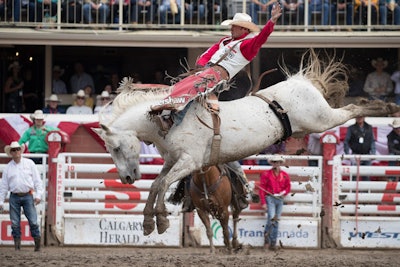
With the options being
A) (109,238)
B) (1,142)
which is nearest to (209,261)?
(109,238)

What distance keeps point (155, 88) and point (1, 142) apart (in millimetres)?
6315

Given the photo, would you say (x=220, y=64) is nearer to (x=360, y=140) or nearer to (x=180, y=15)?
(x=360, y=140)

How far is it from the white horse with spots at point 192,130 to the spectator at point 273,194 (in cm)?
390

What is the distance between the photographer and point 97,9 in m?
16.8

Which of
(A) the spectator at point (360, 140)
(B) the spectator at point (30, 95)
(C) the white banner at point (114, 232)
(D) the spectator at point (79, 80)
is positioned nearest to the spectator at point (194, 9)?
(D) the spectator at point (79, 80)

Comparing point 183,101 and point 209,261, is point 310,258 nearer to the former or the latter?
point 209,261

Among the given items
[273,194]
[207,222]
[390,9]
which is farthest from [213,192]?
[390,9]

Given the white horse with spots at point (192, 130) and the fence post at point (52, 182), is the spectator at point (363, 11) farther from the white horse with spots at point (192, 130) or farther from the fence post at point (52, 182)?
the white horse with spots at point (192, 130)

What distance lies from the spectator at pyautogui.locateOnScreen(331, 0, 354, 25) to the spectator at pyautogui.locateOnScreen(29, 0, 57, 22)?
494 cm

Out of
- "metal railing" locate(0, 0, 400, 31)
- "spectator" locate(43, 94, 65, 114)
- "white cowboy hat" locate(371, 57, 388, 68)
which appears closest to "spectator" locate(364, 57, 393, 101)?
"white cowboy hat" locate(371, 57, 388, 68)

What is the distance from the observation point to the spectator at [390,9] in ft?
54.7

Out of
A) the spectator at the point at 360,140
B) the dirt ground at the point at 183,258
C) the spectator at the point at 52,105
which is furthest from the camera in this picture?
the spectator at the point at 52,105

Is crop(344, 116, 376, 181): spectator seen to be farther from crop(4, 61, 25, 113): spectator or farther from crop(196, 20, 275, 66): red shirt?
crop(4, 61, 25, 113): spectator

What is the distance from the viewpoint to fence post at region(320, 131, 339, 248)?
14.3 m
